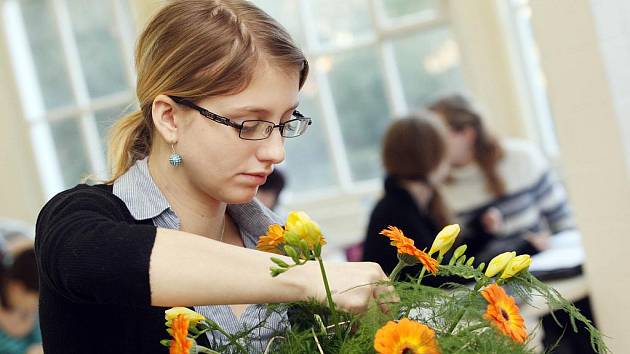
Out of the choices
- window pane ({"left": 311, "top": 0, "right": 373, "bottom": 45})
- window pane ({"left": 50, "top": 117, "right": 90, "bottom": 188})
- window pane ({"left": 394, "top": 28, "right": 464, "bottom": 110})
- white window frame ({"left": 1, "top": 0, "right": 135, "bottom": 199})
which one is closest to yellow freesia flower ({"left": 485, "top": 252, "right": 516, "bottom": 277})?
window pane ({"left": 394, "top": 28, "right": 464, "bottom": 110})

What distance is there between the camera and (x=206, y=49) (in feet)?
3.83

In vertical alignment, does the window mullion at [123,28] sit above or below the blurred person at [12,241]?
above

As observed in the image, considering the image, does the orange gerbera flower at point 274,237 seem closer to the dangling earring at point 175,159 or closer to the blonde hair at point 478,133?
the dangling earring at point 175,159

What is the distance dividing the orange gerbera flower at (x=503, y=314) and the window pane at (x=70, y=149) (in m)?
6.05

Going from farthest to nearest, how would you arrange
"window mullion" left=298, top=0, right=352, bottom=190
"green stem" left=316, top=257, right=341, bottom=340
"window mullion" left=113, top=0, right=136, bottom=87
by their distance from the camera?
"window mullion" left=113, top=0, right=136, bottom=87 < "window mullion" left=298, top=0, right=352, bottom=190 < "green stem" left=316, top=257, right=341, bottom=340

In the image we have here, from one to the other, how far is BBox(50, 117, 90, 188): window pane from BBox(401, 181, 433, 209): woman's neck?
11.7 ft

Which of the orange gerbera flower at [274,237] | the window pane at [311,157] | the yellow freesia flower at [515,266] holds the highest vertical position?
the orange gerbera flower at [274,237]

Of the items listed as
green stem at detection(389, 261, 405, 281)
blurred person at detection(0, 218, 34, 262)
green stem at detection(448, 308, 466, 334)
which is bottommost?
blurred person at detection(0, 218, 34, 262)

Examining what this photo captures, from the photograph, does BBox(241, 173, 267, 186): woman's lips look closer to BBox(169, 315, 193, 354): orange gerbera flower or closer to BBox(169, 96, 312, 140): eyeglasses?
BBox(169, 96, 312, 140): eyeglasses

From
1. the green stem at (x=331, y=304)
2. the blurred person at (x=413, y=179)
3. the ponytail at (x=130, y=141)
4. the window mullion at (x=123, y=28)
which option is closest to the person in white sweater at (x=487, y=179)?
the blurred person at (x=413, y=179)

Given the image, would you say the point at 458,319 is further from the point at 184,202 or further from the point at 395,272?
the point at 184,202

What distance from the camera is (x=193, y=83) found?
117 centimetres

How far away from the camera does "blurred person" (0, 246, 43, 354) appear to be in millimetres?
3275

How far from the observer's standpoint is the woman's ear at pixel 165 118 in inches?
47.5
